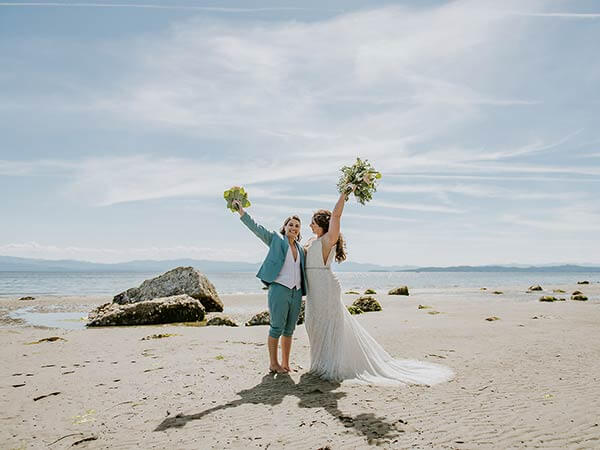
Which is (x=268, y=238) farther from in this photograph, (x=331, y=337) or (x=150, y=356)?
(x=150, y=356)

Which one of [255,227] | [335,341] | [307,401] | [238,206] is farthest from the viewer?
[238,206]

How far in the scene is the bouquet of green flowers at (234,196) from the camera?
7.89 metres

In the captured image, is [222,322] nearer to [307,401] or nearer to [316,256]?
[316,256]

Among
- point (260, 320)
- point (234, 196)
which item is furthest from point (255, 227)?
point (260, 320)

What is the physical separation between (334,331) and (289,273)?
1226mm

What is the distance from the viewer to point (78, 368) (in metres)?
7.93

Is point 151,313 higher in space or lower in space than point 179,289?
lower

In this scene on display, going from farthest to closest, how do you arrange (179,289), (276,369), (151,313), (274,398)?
(179,289)
(151,313)
(276,369)
(274,398)

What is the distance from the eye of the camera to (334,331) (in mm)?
7516

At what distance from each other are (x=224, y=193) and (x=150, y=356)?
3.73 meters

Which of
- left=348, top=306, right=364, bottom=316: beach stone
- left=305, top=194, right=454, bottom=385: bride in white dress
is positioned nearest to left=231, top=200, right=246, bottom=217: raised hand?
left=305, top=194, right=454, bottom=385: bride in white dress

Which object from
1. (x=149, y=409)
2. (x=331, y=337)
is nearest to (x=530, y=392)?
(x=331, y=337)

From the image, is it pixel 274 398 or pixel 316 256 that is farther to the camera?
pixel 316 256

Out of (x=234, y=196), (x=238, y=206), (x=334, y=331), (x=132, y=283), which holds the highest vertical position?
(x=234, y=196)
